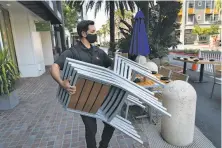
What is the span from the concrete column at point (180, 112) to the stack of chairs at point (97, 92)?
96 cm

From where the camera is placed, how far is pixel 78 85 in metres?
1.58

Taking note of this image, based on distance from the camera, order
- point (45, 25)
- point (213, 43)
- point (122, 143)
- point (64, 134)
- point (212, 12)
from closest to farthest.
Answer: point (122, 143) < point (64, 134) < point (45, 25) < point (213, 43) < point (212, 12)

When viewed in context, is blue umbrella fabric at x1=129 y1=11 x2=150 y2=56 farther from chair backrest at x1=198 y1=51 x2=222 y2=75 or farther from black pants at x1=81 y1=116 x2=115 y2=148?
chair backrest at x1=198 y1=51 x2=222 y2=75

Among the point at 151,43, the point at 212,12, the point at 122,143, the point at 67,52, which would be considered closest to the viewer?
the point at 67,52

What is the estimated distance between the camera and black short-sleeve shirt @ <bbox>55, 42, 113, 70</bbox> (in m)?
1.92

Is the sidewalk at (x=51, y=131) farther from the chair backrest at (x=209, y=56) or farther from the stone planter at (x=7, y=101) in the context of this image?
the chair backrest at (x=209, y=56)

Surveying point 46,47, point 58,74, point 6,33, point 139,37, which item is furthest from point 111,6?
point 58,74

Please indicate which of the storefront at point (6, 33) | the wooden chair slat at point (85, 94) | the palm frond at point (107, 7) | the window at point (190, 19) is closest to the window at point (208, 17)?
the window at point (190, 19)

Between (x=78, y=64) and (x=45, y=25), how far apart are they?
800 centimetres

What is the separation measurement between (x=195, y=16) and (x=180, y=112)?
44917 millimetres

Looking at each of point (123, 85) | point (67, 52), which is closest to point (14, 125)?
point (67, 52)

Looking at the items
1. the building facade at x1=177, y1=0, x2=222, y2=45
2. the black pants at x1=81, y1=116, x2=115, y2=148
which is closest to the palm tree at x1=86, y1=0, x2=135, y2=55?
the black pants at x1=81, y1=116, x2=115, y2=148

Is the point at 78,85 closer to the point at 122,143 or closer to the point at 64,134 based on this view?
the point at 122,143

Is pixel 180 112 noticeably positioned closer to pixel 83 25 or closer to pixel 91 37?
pixel 91 37
